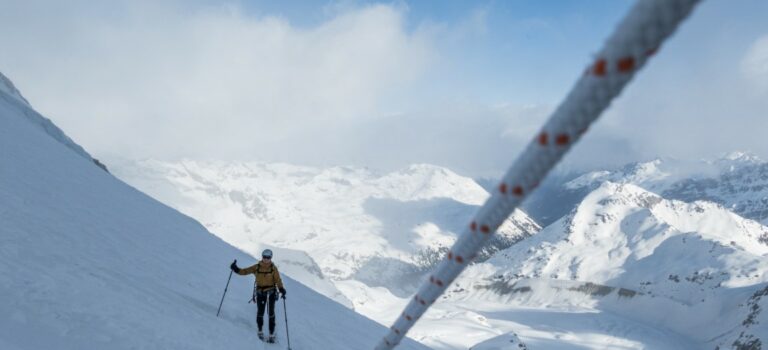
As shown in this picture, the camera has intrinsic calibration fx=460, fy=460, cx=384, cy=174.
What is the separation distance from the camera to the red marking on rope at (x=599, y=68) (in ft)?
5.90

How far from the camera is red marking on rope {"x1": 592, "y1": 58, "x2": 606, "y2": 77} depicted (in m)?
1.80

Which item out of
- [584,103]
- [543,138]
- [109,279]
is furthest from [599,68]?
[109,279]

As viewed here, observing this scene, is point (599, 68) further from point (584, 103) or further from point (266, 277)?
point (266, 277)

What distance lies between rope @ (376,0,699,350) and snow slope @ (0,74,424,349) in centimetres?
686

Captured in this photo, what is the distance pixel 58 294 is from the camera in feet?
27.6

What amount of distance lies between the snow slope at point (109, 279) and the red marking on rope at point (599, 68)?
7.62 meters

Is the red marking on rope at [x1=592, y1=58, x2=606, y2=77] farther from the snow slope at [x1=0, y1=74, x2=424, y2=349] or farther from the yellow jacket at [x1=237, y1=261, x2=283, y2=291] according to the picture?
the yellow jacket at [x1=237, y1=261, x2=283, y2=291]

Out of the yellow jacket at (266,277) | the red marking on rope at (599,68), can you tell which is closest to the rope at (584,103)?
the red marking on rope at (599,68)

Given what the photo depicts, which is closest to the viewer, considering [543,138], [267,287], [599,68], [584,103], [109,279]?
[599,68]

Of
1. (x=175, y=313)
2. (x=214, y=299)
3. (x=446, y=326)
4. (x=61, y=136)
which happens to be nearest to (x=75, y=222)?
(x=214, y=299)

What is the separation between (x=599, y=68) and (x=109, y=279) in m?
11.8

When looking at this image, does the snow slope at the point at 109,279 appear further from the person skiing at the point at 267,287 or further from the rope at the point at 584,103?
the rope at the point at 584,103

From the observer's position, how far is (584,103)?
1.93 m

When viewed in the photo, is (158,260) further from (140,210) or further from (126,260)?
(140,210)
